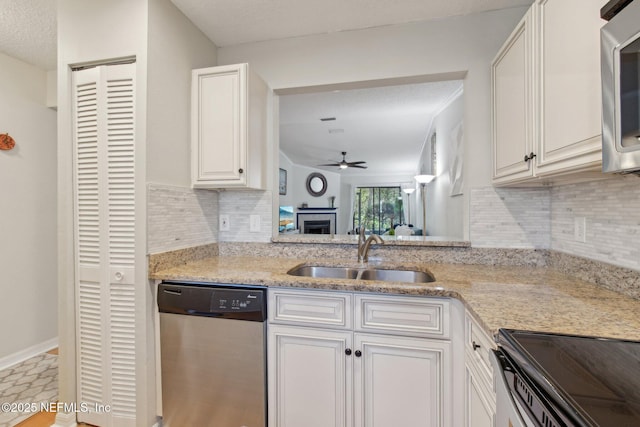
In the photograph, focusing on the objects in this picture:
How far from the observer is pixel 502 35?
173cm

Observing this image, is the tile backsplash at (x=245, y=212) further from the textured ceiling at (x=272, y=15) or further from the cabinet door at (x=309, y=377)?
the textured ceiling at (x=272, y=15)

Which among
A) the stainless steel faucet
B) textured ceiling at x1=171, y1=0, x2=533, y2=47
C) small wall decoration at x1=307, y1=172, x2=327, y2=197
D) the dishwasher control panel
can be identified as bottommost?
the dishwasher control panel

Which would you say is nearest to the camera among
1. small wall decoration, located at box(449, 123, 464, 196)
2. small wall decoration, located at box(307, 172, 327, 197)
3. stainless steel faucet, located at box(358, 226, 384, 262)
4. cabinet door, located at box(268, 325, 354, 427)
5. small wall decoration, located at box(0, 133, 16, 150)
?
cabinet door, located at box(268, 325, 354, 427)

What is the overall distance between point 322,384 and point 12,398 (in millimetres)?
2100

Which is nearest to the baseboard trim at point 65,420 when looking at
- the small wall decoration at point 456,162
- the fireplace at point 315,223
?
the small wall decoration at point 456,162

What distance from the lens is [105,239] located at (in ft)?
5.05

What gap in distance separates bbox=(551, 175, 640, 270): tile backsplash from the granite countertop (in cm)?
15

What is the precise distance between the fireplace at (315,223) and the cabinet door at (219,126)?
5.90 meters

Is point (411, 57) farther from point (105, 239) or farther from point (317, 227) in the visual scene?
point (317, 227)

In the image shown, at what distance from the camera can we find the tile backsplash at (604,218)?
110 cm

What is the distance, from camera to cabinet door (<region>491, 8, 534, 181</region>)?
1237mm

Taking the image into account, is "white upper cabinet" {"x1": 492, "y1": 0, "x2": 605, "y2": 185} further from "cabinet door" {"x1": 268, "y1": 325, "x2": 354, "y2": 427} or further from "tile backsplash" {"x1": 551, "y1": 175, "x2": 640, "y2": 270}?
"cabinet door" {"x1": 268, "y1": 325, "x2": 354, "y2": 427}

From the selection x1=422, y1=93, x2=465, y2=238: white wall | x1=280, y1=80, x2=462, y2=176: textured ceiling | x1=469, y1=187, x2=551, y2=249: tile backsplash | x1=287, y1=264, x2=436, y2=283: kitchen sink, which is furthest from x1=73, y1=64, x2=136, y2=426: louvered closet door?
x1=422, y1=93, x2=465, y2=238: white wall

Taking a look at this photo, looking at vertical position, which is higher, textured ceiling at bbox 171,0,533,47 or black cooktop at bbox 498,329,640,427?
textured ceiling at bbox 171,0,533,47
